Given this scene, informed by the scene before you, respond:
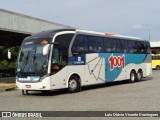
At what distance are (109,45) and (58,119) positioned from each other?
12480 mm

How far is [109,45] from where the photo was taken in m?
21.9

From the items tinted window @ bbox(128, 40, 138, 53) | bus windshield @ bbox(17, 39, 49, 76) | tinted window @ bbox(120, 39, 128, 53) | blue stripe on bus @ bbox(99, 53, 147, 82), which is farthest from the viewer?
tinted window @ bbox(128, 40, 138, 53)

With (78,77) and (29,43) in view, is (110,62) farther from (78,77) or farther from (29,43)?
(29,43)

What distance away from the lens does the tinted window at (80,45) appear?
728 inches

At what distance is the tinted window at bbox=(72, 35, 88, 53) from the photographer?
18484 millimetres

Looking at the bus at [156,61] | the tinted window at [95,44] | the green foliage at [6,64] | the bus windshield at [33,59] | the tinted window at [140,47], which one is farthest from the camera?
the bus at [156,61]

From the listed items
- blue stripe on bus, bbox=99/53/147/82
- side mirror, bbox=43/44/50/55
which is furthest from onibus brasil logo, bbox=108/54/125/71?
side mirror, bbox=43/44/50/55

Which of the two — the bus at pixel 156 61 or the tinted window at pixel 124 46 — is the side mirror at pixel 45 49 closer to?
the tinted window at pixel 124 46

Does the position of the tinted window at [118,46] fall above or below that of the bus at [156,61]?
above

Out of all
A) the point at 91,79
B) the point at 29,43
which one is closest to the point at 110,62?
the point at 91,79

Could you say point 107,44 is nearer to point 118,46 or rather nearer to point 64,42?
Result: point 118,46

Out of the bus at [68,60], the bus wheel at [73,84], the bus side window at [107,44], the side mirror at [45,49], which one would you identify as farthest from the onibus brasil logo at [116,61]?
the side mirror at [45,49]

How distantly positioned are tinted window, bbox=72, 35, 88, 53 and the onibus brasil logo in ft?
9.68

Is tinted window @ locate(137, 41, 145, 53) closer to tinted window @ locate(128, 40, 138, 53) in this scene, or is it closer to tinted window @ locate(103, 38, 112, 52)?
tinted window @ locate(128, 40, 138, 53)
